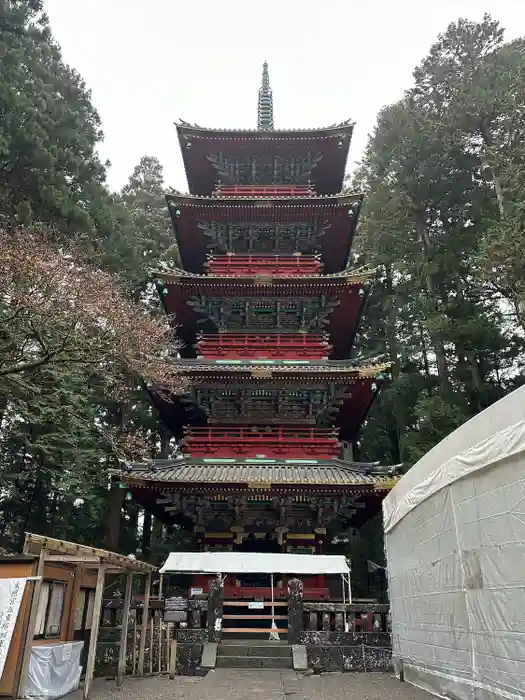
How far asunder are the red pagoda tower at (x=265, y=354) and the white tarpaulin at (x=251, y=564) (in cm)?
171

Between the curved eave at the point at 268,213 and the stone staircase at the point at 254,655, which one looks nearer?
the stone staircase at the point at 254,655

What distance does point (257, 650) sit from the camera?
9.68 m

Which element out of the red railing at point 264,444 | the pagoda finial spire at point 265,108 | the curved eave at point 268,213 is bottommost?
the red railing at point 264,444

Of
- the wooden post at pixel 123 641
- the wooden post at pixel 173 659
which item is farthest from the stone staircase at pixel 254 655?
the wooden post at pixel 123 641

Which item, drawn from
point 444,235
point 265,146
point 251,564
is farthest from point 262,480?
point 444,235

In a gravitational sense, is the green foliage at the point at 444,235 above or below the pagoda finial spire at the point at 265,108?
below

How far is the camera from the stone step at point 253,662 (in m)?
9.42

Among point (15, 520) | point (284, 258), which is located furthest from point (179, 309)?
point (15, 520)

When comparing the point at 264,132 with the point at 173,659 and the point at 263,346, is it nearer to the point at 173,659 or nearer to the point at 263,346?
the point at 263,346

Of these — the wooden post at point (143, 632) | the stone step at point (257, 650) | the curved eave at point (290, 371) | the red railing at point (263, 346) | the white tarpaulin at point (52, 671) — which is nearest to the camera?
the white tarpaulin at point (52, 671)

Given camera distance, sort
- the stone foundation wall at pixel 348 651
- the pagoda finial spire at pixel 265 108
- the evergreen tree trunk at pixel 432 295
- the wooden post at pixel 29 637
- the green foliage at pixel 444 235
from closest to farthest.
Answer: the wooden post at pixel 29 637 → the stone foundation wall at pixel 348 651 → the green foliage at pixel 444 235 → the evergreen tree trunk at pixel 432 295 → the pagoda finial spire at pixel 265 108

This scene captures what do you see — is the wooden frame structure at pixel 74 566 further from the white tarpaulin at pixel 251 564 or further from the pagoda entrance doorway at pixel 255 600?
the pagoda entrance doorway at pixel 255 600

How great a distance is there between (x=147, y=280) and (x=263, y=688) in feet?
62.4

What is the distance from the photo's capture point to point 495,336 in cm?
1894
